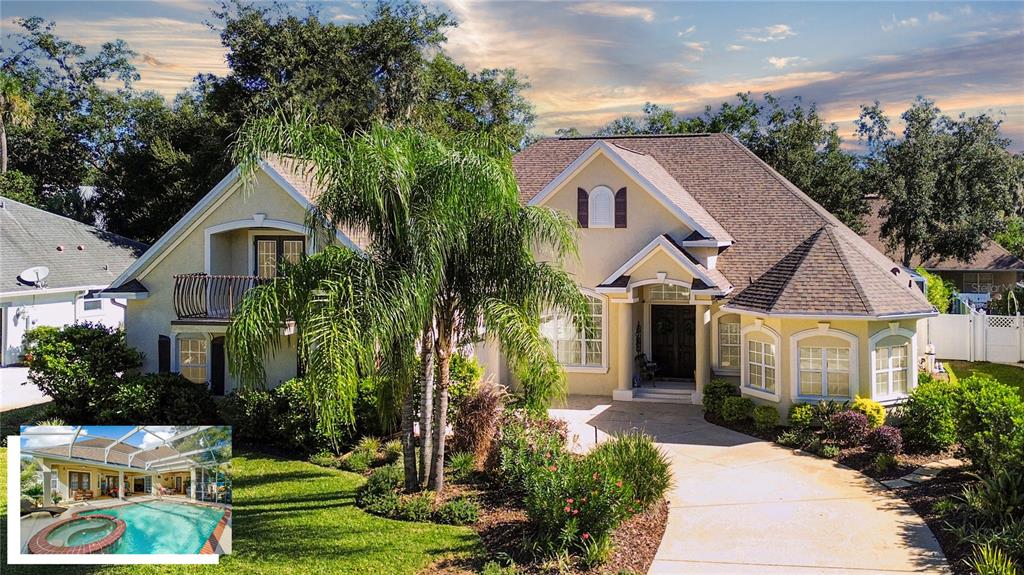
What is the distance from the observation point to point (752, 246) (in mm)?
20766

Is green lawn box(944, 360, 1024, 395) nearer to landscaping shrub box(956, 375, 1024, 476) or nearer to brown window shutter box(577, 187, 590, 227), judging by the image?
landscaping shrub box(956, 375, 1024, 476)

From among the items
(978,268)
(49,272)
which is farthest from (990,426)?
(978,268)

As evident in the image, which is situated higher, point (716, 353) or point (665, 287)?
point (665, 287)

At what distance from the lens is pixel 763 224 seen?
21328 millimetres

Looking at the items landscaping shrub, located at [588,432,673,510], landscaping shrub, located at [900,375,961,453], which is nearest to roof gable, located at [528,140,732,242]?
landscaping shrub, located at [900,375,961,453]

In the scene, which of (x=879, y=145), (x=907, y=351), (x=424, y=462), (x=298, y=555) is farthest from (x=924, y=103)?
(x=298, y=555)

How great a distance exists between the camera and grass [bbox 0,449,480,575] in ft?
31.8

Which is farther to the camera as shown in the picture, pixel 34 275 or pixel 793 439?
pixel 34 275

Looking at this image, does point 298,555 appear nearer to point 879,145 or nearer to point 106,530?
point 106,530

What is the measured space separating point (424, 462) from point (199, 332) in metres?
9.48

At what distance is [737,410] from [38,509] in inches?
554

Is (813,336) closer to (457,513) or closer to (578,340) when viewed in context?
(578,340)

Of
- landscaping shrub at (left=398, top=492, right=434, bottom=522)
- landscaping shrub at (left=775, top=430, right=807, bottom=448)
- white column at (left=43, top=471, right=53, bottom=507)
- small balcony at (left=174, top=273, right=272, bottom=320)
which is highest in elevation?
small balcony at (left=174, top=273, right=272, bottom=320)

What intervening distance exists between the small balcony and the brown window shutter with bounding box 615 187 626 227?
31.7 feet
